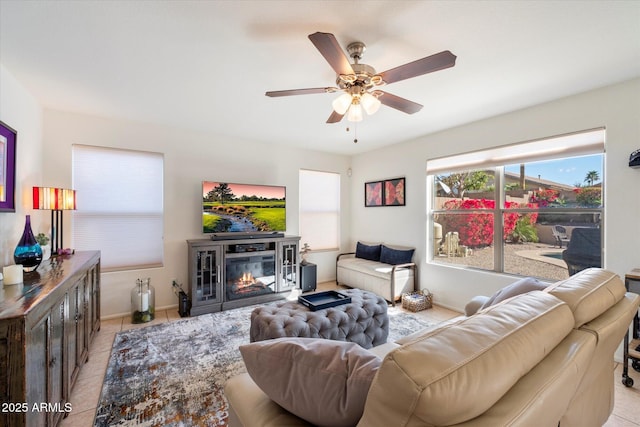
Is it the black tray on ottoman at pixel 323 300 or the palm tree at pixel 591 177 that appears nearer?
the black tray on ottoman at pixel 323 300

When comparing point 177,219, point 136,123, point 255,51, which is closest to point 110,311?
point 177,219

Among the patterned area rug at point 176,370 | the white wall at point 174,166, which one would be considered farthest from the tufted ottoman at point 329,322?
the white wall at point 174,166

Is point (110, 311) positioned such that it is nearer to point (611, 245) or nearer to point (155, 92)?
point (155, 92)

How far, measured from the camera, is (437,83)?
244cm

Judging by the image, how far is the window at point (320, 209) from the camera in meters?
4.98

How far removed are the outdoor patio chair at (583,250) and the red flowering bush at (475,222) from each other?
411 millimetres

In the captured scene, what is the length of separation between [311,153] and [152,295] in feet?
10.8

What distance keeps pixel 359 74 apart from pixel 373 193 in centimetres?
328

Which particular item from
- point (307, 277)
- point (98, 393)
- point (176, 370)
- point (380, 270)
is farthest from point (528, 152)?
point (98, 393)

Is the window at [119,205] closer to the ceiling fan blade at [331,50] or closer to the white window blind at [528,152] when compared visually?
the ceiling fan blade at [331,50]

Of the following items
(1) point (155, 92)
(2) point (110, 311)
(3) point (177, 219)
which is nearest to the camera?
(1) point (155, 92)

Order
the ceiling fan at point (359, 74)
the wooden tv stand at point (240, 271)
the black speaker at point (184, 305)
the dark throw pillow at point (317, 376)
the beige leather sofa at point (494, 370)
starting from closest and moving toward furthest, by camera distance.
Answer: the beige leather sofa at point (494, 370) → the dark throw pillow at point (317, 376) → the ceiling fan at point (359, 74) → the black speaker at point (184, 305) → the wooden tv stand at point (240, 271)

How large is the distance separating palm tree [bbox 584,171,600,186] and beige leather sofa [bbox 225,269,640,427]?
2.13 meters

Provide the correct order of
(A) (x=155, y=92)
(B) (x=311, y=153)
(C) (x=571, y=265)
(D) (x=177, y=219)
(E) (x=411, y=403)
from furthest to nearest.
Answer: (B) (x=311, y=153), (D) (x=177, y=219), (C) (x=571, y=265), (A) (x=155, y=92), (E) (x=411, y=403)
